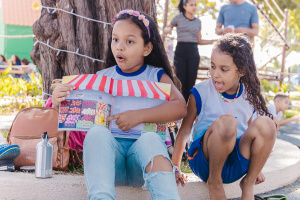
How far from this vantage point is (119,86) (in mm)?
2123

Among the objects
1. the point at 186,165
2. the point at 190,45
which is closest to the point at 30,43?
the point at 190,45

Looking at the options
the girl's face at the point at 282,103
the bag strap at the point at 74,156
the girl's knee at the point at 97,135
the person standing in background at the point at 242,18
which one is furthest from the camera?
the girl's face at the point at 282,103

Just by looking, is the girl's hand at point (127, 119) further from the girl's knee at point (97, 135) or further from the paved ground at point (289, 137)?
the paved ground at point (289, 137)

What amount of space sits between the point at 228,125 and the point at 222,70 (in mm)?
392

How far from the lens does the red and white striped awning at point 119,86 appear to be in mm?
2012

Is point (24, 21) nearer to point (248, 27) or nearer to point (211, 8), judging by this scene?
point (211, 8)

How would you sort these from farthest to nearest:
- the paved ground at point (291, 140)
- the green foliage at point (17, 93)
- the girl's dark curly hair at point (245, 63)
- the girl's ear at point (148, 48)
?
the green foliage at point (17, 93) → the paved ground at point (291, 140) → the girl's ear at point (148, 48) → the girl's dark curly hair at point (245, 63)

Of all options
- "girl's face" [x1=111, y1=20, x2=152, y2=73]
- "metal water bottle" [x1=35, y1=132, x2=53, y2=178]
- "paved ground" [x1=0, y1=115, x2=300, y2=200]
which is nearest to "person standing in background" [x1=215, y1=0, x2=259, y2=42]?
"paved ground" [x1=0, y1=115, x2=300, y2=200]

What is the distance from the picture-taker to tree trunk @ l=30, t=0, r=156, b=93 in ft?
9.86

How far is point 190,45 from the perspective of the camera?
4.75 m

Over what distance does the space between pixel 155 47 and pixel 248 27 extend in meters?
2.53

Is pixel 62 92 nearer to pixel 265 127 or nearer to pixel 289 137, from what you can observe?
pixel 265 127

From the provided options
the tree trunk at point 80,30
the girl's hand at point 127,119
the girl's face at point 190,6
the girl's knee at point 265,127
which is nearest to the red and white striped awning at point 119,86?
the girl's hand at point 127,119

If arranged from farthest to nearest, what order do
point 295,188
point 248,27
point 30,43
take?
point 30,43
point 248,27
point 295,188
